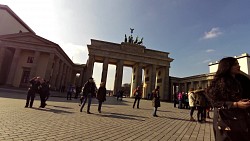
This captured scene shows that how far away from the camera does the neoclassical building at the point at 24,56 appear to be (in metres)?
38.1

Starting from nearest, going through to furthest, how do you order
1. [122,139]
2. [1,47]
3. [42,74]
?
[122,139], [1,47], [42,74]

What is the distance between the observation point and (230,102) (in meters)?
2.08

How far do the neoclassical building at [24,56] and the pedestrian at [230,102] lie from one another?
41469 mm

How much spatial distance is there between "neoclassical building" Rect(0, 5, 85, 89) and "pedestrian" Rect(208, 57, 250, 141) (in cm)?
4147

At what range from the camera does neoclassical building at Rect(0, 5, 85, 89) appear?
38.1 meters

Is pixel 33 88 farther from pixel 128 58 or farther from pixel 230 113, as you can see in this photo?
pixel 128 58

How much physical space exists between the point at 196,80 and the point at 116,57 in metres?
25.7

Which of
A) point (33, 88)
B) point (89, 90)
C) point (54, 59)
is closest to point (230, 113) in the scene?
point (89, 90)

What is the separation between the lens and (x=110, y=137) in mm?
5105

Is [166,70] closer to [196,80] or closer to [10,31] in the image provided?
[196,80]

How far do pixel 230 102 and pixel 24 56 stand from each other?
163 feet

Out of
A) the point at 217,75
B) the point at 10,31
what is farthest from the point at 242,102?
the point at 10,31

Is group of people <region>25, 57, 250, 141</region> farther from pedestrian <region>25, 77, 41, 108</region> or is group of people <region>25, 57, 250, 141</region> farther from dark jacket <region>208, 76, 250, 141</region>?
pedestrian <region>25, 77, 41, 108</region>

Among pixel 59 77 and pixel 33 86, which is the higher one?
pixel 59 77
